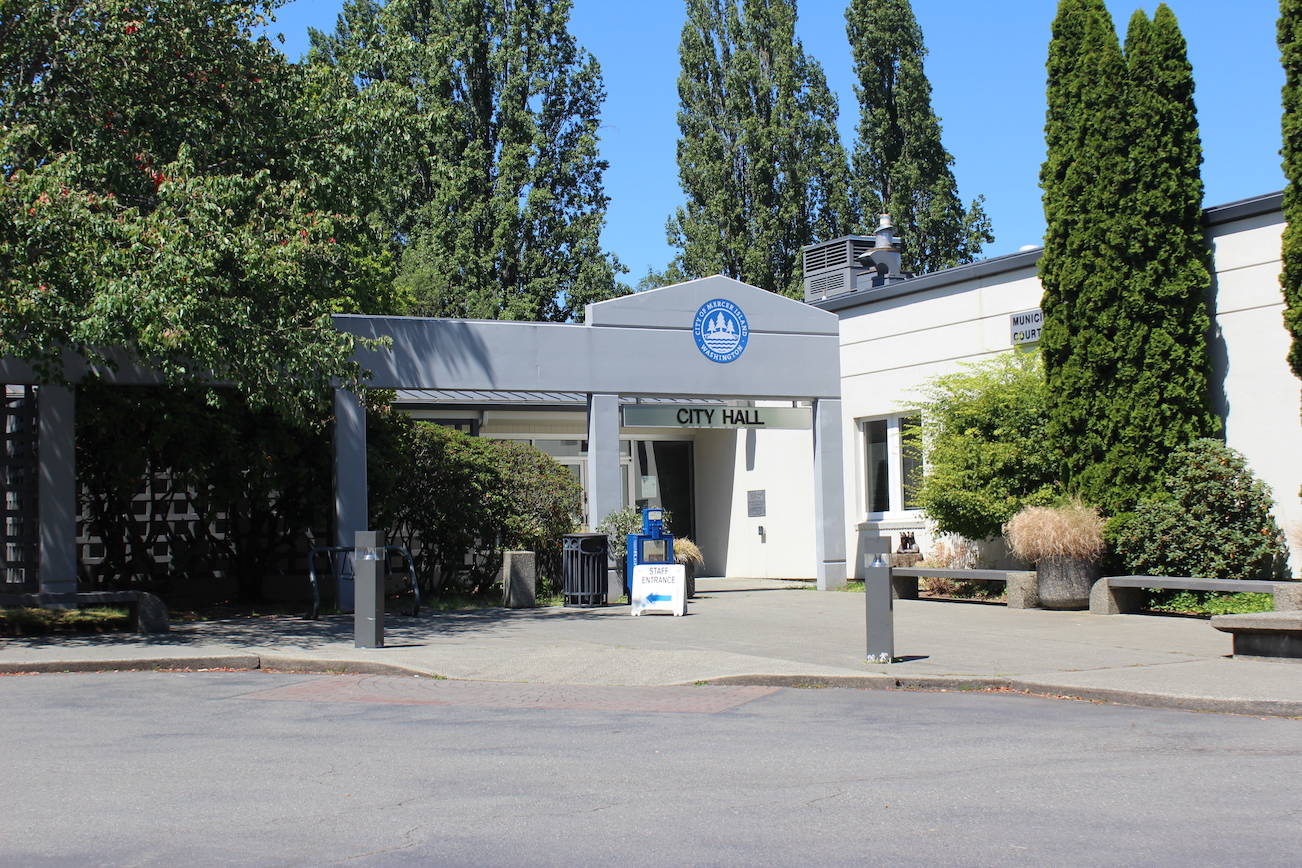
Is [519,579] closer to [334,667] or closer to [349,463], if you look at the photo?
[349,463]

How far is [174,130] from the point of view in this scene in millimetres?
14672

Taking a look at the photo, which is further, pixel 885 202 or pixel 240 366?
pixel 885 202

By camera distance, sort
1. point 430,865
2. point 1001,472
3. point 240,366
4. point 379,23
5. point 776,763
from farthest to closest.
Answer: point 1001,472 < point 379,23 < point 240,366 < point 776,763 < point 430,865

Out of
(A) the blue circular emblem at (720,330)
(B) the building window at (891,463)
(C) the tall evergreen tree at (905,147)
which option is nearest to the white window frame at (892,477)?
(B) the building window at (891,463)

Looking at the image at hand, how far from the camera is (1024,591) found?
17.1 meters

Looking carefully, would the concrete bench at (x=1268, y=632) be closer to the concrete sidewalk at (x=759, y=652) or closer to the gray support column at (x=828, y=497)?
the concrete sidewalk at (x=759, y=652)

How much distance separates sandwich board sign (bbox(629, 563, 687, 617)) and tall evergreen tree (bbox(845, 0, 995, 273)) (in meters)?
22.1

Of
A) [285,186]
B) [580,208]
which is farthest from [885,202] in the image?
[285,186]

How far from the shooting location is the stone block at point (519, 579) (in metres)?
18.0

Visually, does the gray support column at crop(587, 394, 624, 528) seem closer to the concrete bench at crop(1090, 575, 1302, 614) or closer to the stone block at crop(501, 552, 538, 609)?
the stone block at crop(501, 552, 538, 609)

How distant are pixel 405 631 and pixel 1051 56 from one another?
10.9m

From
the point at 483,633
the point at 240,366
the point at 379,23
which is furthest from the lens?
the point at 379,23

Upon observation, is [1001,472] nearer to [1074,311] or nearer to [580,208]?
[1074,311]

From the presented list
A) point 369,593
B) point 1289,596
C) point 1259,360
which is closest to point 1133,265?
point 1259,360
